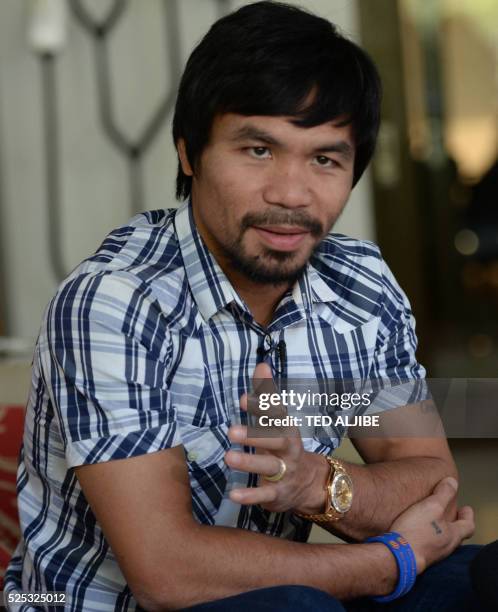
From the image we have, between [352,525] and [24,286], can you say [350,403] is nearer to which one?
[352,525]

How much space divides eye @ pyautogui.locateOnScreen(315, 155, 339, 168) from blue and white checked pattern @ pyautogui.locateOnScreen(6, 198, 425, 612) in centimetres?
19

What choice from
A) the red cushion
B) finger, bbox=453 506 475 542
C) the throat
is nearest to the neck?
the throat

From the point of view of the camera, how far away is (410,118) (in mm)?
3883

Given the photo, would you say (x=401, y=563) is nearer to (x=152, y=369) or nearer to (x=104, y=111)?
(x=152, y=369)

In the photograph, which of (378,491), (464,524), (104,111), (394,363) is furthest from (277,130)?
(104,111)

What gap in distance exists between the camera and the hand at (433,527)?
4.71 ft

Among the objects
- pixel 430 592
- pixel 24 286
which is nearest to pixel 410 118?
pixel 24 286

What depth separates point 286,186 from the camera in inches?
56.6

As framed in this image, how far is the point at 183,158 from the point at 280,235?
0.87 ft

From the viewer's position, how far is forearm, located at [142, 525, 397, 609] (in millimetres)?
1247

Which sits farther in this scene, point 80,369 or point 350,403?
point 350,403

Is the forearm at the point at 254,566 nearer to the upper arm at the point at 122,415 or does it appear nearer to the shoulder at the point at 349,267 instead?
the upper arm at the point at 122,415

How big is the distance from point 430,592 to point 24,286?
8.91ft

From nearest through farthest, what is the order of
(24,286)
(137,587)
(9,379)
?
(137,587) < (9,379) < (24,286)
